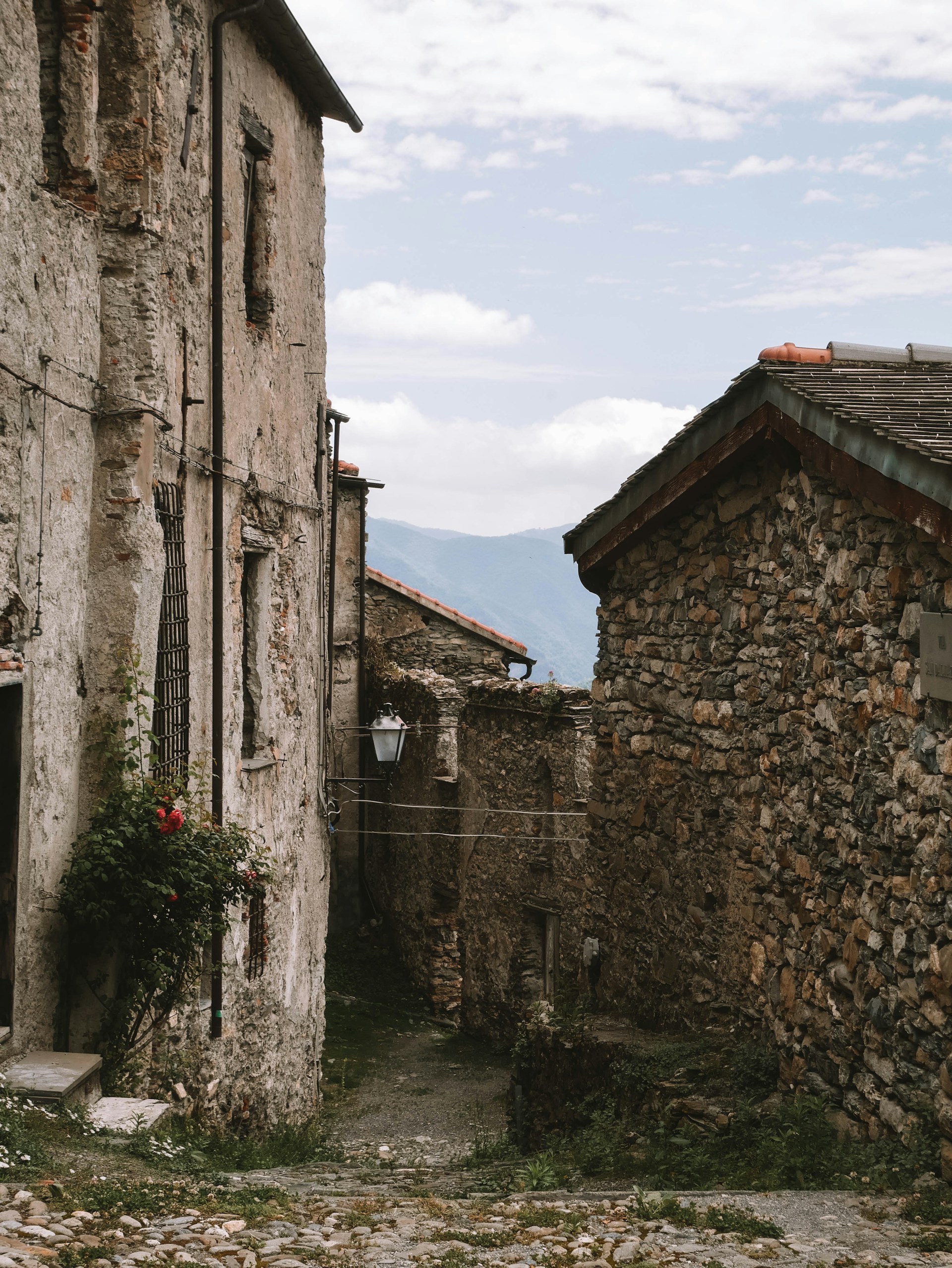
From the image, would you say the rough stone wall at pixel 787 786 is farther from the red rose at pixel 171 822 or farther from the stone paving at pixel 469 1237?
the red rose at pixel 171 822

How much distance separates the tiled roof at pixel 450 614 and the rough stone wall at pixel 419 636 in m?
0.05

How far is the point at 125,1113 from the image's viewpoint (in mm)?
5434

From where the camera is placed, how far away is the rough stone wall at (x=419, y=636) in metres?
20.1

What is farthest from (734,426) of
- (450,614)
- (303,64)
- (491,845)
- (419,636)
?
(419,636)

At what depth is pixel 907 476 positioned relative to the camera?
451 cm

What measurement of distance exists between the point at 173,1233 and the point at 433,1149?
6439 millimetres

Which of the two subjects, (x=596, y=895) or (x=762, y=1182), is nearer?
(x=762, y=1182)

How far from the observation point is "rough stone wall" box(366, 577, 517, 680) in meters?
20.1

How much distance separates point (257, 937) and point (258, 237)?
17.3 ft

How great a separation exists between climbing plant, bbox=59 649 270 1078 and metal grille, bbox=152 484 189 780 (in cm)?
56

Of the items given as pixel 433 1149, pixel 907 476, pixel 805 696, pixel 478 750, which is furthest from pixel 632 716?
pixel 478 750

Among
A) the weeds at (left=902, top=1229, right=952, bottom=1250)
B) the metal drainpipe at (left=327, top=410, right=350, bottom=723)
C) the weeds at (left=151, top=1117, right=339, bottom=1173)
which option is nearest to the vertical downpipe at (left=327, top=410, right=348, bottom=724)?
the metal drainpipe at (left=327, top=410, right=350, bottom=723)

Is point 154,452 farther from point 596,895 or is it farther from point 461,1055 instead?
point 461,1055

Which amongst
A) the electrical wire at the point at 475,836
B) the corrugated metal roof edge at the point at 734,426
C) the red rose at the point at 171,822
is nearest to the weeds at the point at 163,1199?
the red rose at the point at 171,822
